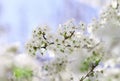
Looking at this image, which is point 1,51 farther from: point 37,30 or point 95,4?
point 37,30

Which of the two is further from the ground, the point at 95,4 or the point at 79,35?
the point at 95,4

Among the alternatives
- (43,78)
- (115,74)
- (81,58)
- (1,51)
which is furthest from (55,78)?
(1,51)

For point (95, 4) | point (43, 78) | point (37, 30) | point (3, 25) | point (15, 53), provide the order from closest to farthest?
point (37, 30) < point (43, 78) < point (15, 53) < point (95, 4) < point (3, 25)

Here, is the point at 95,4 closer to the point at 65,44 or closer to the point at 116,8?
the point at 116,8

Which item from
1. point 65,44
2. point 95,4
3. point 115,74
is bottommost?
point 65,44

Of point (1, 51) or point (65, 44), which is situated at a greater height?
point (1, 51)

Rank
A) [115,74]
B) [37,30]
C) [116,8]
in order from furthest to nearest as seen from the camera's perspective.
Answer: [115,74] < [116,8] < [37,30]

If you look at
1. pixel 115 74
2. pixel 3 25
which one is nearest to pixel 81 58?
pixel 115 74

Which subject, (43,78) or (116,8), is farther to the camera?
(116,8)

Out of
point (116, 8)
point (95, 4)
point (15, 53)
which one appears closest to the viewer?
point (116, 8)
